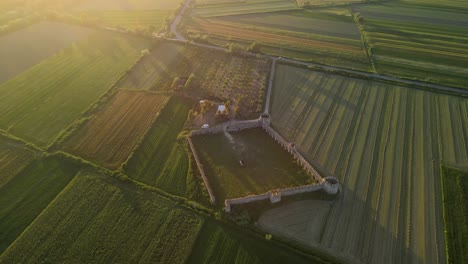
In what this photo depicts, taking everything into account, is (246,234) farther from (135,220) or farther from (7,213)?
(7,213)

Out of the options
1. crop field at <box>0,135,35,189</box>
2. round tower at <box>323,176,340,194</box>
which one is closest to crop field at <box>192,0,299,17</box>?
crop field at <box>0,135,35,189</box>

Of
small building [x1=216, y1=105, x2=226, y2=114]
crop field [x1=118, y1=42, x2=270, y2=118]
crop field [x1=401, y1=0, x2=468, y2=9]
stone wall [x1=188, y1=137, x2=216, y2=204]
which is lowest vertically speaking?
stone wall [x1=188, y1=137, x2=216, y2=204]

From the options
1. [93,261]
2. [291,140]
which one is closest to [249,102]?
[291,140]

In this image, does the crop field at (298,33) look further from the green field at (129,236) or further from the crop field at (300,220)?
the green field at (129,236)

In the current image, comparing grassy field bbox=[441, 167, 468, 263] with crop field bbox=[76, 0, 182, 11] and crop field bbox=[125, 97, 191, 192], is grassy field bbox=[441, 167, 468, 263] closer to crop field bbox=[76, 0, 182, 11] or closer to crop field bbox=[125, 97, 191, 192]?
crop field bbox=[125, 97, 191, 192]

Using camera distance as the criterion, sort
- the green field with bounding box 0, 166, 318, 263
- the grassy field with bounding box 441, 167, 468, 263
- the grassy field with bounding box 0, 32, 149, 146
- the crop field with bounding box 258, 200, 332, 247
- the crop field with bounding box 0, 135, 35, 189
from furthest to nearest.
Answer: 1. the grassy field with bounding box 0, 32, 149, 146
2. the crop field with bounding box 0, 135, 35, 189
3. the crop field with bounding box 258, 200, 332, 247
4. the grassy field with bounding box 441, 167, 468, 263
5. the green field with bounding box 0, 166, 318, 263

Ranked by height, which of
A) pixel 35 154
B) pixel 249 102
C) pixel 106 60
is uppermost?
pixel 106 60
